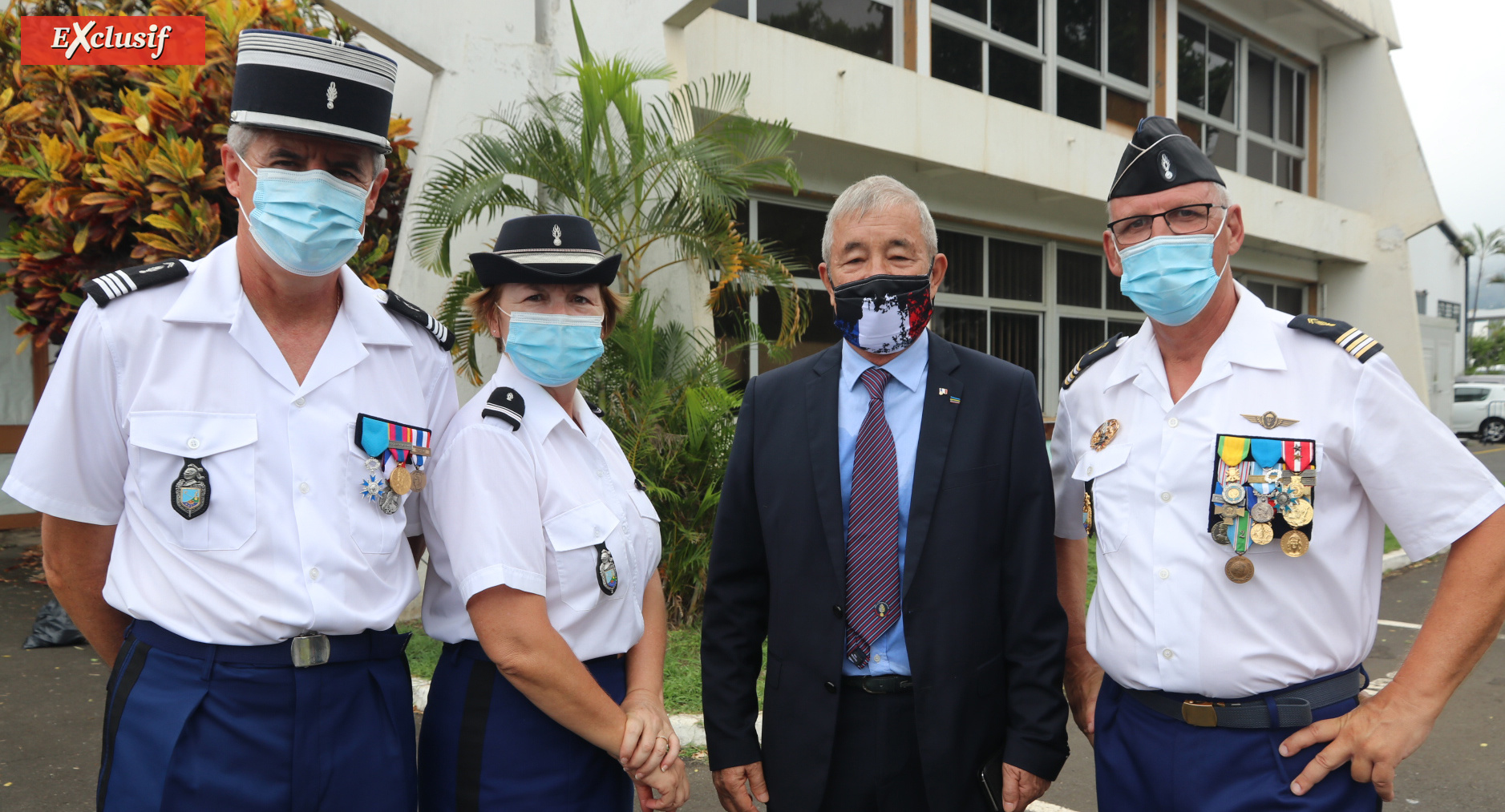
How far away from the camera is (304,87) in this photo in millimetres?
1957

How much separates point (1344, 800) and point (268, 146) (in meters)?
2.58

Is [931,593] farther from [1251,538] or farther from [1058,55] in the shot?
[1058,55]

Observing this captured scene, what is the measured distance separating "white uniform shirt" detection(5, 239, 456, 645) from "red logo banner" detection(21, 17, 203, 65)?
17.4 ft

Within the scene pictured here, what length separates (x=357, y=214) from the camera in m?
2.09

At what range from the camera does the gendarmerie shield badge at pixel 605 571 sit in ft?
7.04

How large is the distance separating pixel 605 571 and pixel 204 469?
2.69ft

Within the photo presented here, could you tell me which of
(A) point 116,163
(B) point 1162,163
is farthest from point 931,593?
(A) point 116,163

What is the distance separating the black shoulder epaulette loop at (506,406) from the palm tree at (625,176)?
3626mm

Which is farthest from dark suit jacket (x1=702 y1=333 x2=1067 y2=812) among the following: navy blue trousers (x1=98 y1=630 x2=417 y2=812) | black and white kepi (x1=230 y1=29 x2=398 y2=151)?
black and white kepi (x1=230 y1=29 x2=398 y2=151)

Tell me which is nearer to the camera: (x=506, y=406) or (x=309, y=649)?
(x=309, y=649)

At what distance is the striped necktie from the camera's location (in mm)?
2211

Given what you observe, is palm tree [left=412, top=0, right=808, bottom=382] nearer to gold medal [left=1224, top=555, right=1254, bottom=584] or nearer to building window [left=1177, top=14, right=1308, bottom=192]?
gold medal [left=1224, top=555, right=1254, bottom=584]

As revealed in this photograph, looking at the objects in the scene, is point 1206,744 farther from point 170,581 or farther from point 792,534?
point 170,581

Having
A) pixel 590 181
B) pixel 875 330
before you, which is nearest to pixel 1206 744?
pixel 875 330
